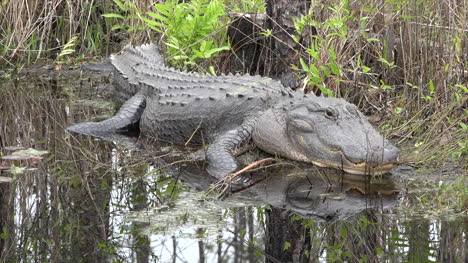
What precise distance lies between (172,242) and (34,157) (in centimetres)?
203

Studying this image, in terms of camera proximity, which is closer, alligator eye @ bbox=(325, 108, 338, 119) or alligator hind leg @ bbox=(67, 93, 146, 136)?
alligator eye @ bbox=(325, 108, 338, 119)

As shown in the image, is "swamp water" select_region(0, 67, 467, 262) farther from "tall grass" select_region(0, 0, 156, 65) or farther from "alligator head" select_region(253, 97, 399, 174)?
"tall grass" select_region(0, 0, 156, 65)

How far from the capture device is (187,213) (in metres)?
4.67

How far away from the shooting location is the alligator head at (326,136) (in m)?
5.27

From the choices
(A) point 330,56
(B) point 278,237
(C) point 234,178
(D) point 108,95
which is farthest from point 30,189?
(D) point 108,95

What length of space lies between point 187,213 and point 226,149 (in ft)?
4.08

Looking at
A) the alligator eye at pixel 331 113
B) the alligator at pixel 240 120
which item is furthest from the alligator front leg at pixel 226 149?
the alligator eye at pixel 331 113

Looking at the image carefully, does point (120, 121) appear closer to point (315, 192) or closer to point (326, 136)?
point (326, 136)

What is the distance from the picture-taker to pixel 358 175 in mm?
5340

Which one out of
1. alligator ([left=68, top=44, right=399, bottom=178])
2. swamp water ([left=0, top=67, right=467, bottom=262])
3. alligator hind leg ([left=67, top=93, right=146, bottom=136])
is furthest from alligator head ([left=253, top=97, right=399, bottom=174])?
alligator hind leg ([left=67, top=93, right=146, bottom=136])

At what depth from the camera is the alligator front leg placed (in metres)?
5.55

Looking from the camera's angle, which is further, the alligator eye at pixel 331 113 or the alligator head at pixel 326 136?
the alligator eye at pixel 331 113

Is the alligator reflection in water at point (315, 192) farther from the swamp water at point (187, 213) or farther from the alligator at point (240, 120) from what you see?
the alligator at point (240, 120)

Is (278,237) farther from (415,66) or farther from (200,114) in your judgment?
(415,66)
